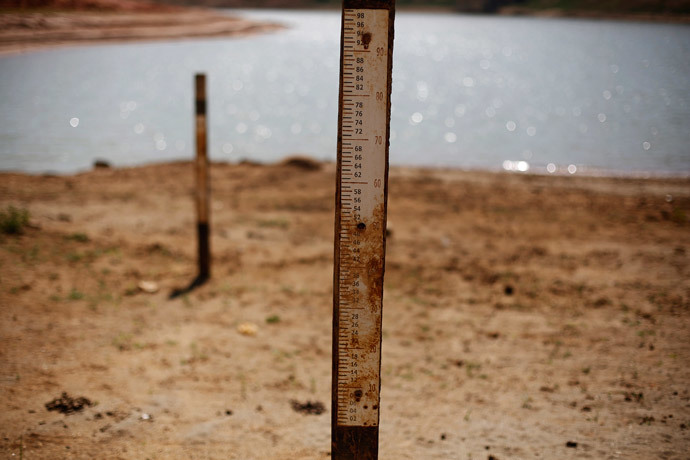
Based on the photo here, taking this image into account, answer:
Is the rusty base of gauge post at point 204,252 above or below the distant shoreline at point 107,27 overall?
below

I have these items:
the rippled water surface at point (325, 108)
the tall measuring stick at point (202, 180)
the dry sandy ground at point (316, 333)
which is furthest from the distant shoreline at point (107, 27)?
the tall measuring stick at point (202, 180)

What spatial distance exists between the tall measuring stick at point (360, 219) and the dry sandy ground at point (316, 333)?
1152 millimetres

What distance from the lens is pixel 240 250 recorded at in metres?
8.64

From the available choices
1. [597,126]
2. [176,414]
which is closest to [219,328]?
[176,414]

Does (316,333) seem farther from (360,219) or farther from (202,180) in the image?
(360,219)

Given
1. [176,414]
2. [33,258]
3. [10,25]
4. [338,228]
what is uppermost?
[10,25]

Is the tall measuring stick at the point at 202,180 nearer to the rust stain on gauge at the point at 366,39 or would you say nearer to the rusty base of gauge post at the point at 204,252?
the rusty base of gauge post at the point at 204,252

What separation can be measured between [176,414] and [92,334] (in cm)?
163

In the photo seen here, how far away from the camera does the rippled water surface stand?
19.2 meters

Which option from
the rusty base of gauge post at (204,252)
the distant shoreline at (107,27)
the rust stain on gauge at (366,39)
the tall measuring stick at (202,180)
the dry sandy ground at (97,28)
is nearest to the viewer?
the rust stain on gauge at (366,39)

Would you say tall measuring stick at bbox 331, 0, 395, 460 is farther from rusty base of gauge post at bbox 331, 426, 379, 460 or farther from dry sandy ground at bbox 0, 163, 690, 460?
dry sandy ground at bbox 0, 163, 690, 460

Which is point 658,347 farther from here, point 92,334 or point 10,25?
point 10,25

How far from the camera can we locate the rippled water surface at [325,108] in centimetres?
1922

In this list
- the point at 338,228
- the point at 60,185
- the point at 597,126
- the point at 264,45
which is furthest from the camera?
the point at 264,45
